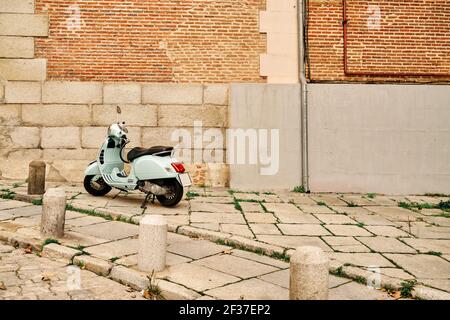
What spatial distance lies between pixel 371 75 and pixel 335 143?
1712mm

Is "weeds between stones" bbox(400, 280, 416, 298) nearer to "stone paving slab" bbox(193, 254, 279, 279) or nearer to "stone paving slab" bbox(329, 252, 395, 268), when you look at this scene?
"stone paving slab" bbox(329, 252, 395, 268)

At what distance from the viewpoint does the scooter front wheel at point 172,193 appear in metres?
6.54

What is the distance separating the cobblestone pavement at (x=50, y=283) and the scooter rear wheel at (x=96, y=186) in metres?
2.96

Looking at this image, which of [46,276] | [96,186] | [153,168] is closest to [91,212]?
[153,168]

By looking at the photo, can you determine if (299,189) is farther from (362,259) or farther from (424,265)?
(424,265)

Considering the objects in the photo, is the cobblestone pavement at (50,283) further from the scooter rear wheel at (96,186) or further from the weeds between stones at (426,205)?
the weeds between stones at (426,205)

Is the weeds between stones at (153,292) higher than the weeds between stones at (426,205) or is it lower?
lower

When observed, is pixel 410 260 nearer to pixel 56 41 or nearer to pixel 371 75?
pixel 371 75

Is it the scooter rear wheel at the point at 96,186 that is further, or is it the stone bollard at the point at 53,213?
the scooter rear wheel at the point at 96,186

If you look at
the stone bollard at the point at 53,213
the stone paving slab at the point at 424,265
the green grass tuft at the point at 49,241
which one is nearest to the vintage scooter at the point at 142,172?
the stone bollard at the point at 53,213

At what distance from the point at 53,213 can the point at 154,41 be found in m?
5.20

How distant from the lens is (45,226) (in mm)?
4789

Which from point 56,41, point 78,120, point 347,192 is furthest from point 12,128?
point 347,192

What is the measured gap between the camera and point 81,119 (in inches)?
348
